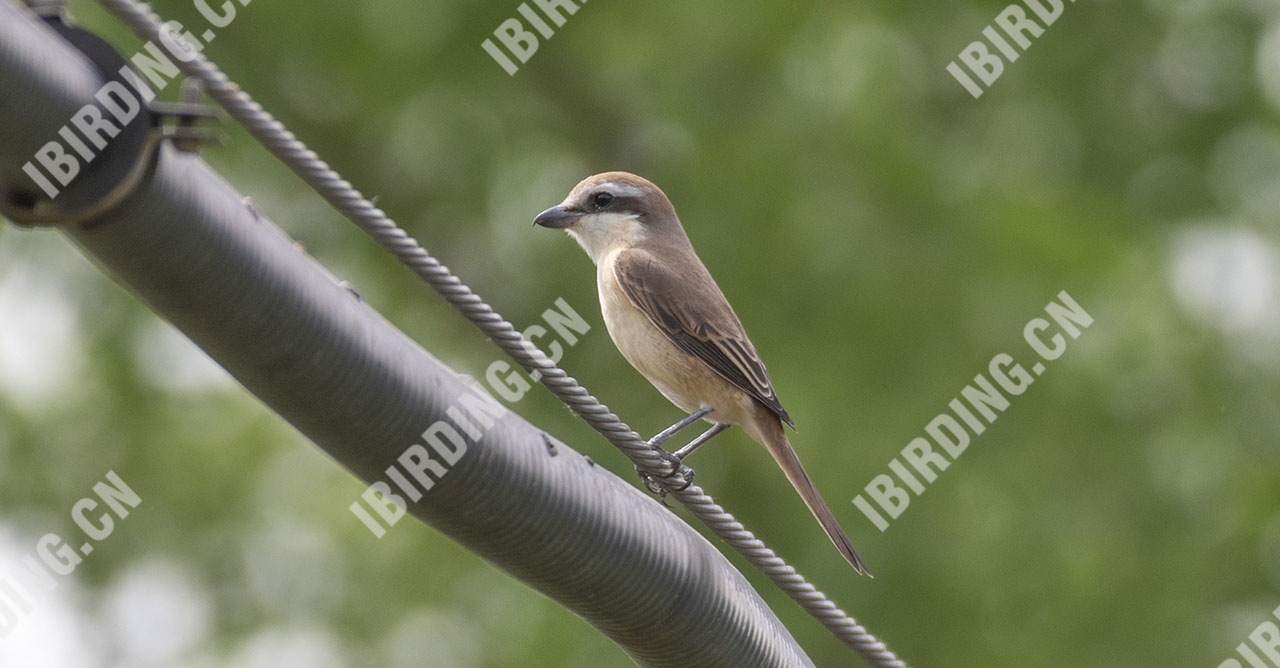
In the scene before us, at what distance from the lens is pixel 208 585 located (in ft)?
33.0

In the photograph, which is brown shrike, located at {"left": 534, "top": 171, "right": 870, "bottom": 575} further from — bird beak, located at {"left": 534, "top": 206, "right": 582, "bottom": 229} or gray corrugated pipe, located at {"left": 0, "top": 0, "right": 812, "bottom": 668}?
gray corrugated pipe, located at {"left": 0, "top": 0, "right": 812, "bottom": 668}

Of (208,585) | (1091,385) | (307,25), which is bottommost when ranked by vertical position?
(208,585)

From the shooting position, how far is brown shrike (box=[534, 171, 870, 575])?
5.56m

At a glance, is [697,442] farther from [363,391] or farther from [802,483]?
[363,391]

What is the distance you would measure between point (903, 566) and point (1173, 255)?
125 inches

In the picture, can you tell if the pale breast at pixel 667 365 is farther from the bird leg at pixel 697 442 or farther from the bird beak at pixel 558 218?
the bird beak at pixel 558 218

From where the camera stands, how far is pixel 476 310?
2699 mm

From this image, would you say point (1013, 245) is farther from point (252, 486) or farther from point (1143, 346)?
point (252, 486)

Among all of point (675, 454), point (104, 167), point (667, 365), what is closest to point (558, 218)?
point (667, 365)

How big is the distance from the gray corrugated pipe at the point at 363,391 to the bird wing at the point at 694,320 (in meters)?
2.49

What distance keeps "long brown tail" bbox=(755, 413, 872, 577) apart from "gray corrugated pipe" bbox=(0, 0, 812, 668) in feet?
5.94

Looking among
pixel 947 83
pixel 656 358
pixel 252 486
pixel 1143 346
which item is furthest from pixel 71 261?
pixel 1143 346

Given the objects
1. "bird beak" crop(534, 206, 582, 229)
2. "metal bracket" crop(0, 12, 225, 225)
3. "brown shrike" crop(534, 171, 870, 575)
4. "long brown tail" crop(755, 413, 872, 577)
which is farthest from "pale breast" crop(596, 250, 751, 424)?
"metal bracket" crop(0, 12, 225, 225)

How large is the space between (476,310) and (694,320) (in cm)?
308
